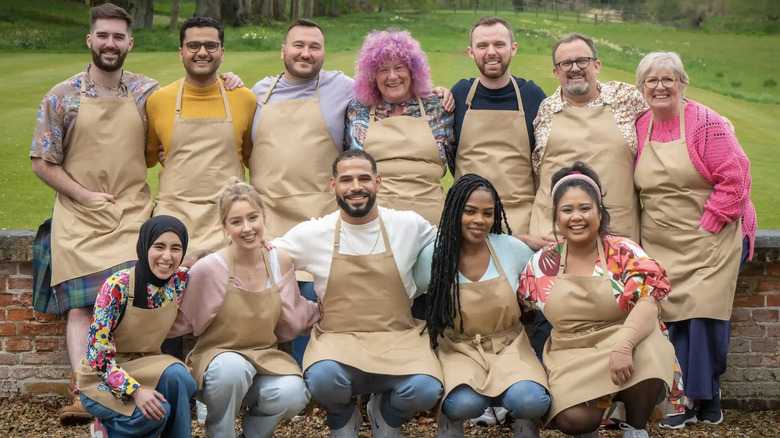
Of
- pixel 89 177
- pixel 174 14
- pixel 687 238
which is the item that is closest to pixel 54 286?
pixel 89 177

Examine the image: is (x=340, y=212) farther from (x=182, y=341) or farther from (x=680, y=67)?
(x=680, y=67)

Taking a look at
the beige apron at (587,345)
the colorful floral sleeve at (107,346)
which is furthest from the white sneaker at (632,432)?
the colorful floral sleeve at (107,346)

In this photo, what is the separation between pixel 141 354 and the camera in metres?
3.45

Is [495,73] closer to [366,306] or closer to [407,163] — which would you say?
[407,163]

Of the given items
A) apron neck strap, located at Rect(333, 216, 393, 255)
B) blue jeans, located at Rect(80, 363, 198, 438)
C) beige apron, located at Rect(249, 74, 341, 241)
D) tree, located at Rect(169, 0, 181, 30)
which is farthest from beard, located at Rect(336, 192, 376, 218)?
tree, located at Rect(169, 0, 181, 30)

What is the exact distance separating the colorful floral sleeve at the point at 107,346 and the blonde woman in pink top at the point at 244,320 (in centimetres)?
29

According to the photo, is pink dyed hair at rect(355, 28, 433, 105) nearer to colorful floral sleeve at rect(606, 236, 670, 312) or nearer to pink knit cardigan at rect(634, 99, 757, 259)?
pink knit cardigan at rect(634, 99, 757, 259)

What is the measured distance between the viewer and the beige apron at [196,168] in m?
4.20

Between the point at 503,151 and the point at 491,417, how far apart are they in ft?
4.12

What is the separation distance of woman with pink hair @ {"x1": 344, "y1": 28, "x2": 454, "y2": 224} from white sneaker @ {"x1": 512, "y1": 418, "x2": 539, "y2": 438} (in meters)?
1.08

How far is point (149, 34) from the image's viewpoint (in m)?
7.07

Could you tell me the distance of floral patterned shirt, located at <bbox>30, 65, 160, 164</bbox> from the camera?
13.3ft

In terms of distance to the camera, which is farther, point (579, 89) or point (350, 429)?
point (579, 89)

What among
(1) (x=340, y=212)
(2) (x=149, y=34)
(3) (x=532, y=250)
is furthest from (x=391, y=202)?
(2) (x=149, y=34)
